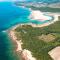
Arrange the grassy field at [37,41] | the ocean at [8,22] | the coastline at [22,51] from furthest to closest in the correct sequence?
the ocean at [8,22], the grassy field at [37,41], the coastline at [22,51]

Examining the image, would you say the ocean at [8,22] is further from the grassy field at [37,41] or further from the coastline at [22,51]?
the grassy field at [37,41]

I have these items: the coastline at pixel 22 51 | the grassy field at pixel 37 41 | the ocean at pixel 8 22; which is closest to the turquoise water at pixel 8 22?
the ocean at pixel 8 22

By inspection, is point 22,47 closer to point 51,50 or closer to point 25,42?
point 25,42

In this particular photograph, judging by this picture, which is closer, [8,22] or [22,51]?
[22,51]

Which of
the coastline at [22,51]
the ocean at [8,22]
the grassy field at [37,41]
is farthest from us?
the ocean at [8,22]

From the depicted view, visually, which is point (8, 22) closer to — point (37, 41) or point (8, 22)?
point (8, 22)

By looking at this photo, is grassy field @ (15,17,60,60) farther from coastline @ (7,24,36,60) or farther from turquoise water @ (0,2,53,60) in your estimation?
turquoise water @ (0,2,53,60)

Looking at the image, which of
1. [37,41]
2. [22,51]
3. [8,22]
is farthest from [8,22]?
[22,51]
